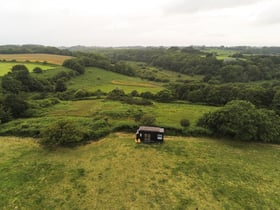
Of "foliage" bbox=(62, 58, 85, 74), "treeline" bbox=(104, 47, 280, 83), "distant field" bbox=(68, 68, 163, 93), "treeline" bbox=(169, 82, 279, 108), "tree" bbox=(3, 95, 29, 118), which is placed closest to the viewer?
"tree" bbox=(3, 95, 29, 118)

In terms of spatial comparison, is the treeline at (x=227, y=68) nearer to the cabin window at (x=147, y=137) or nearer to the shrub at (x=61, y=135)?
the cabin window at (x=147, y=137)

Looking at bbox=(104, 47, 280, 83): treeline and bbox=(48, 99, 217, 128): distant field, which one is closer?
bbox=(48, 99, 217, 128): distant field

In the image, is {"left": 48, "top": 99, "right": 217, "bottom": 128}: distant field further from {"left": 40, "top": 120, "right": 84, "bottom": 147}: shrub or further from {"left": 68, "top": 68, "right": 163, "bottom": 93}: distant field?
{"left": 68, "top": 68, "right": 163, "bottom": 93}: distant field

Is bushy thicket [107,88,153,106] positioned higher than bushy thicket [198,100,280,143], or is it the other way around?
bushy thicket [198,100,280,143]

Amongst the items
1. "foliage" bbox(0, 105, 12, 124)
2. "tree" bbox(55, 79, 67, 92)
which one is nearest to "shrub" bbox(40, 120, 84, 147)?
"foliage" bbox(0, 105, 12, 124)

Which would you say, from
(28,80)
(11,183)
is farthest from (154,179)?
(28,80)

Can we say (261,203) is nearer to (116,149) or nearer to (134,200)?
(134,200)

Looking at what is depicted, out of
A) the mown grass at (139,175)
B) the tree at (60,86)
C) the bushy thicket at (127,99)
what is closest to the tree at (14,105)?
the mown grass at (139,175)
